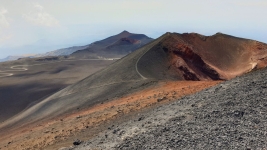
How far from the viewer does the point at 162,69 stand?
1058 inches

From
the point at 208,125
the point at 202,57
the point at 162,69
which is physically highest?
the point at 202,57

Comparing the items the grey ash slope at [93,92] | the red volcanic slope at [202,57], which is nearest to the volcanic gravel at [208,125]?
the grey ash slope at [93,92]

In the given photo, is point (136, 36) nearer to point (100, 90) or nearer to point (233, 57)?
point (233, 57)

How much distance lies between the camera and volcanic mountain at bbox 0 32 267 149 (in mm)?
24391

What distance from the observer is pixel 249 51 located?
113ft

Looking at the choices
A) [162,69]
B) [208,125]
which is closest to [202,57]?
[162,69]

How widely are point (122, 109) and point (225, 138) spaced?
311 inches

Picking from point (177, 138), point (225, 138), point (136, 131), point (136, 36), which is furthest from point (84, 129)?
point (136, 36)

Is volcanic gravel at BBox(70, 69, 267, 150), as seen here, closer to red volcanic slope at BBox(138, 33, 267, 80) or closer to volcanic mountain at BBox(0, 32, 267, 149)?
volcanic mountain at BBox(0, 32, 267, 149)

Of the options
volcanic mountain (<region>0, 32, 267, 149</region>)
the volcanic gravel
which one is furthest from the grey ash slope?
the volcanic gravel

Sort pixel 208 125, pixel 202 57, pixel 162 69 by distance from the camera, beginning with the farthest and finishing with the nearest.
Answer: pixel 202 57, pixel 162 69, pixel 208 125

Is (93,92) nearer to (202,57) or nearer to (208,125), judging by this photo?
(202,57)

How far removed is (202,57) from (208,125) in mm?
24351

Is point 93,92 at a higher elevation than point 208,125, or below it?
below
